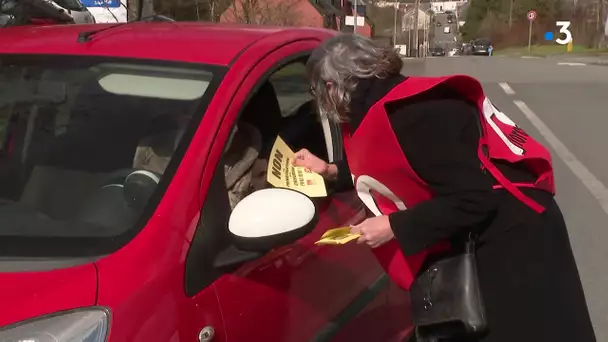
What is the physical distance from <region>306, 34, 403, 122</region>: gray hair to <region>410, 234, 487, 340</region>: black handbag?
55 centimetres

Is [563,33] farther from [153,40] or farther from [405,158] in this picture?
[405,158]

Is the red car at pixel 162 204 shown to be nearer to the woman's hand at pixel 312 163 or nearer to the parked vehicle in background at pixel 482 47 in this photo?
the woman's hand at pixel 312 163

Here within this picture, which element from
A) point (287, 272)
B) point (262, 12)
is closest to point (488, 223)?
point (287, 272)

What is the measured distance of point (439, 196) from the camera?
2355 millimetres

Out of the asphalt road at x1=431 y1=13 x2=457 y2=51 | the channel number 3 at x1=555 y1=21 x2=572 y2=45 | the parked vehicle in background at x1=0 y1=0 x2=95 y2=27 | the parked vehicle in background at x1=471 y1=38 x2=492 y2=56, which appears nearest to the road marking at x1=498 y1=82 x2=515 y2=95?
the parked vehicle in background at x1=0 y1=0 x2=95 y2=27

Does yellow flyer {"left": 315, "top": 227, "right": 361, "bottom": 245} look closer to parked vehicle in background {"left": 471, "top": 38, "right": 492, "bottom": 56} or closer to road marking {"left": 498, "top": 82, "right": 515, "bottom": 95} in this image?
road marking {"left": 498, "top": 82, "right": 515, "bottom": 95}

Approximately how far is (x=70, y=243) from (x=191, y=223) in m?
0.31

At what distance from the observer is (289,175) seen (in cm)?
285

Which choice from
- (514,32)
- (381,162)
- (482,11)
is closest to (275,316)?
(381,162)

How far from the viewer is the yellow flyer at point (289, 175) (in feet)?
9.11

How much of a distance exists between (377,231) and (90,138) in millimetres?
941

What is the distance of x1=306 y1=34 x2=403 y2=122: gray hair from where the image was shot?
95.7 inches

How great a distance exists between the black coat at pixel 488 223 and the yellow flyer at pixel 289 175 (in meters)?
0.39

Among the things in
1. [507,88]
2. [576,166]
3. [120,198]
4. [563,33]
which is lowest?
[563,33]
